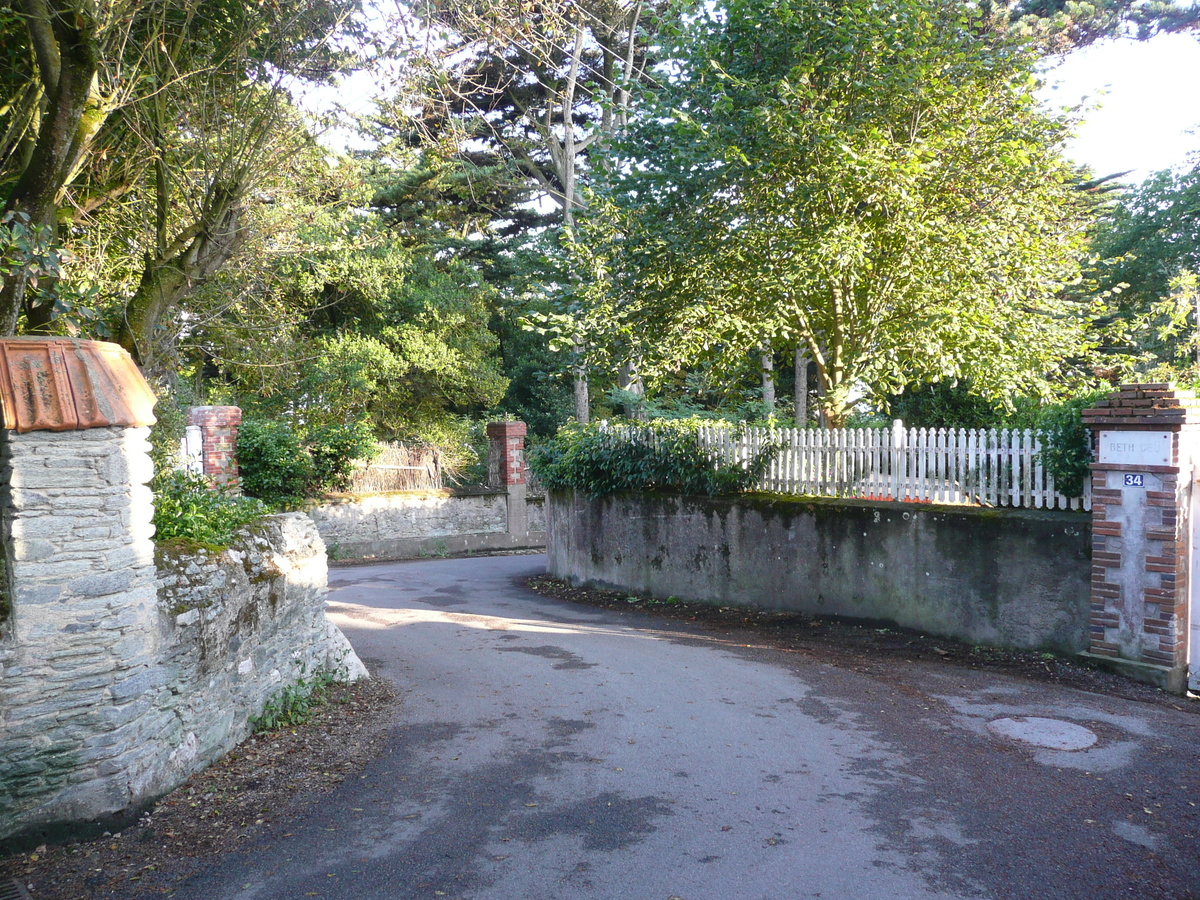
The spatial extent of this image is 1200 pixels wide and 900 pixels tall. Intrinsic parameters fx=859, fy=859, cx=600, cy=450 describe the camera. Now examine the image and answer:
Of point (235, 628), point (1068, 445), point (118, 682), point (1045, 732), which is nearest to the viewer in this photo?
point (118, 682)

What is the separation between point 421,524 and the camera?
2019 centimetres

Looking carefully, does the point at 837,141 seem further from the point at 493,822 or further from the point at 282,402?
the point at 282,402

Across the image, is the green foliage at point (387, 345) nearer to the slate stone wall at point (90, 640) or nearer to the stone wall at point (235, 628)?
the stone wall at point (235, 628)

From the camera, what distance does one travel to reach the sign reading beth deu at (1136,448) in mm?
7492

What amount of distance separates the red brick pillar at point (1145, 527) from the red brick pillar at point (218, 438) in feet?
48.5

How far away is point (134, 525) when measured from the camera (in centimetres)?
482

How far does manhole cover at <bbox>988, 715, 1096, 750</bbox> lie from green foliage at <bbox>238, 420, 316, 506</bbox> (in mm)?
14955

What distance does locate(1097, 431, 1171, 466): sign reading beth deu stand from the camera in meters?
7.49

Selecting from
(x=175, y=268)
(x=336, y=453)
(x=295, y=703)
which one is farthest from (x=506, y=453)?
(x=295, y=703)

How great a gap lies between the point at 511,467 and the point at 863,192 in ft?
41.5

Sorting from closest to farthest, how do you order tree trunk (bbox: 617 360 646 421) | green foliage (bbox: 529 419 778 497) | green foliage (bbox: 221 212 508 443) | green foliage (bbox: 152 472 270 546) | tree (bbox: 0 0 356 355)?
green foliage (bbox: 152 472 270 546)
tree (bbox: 0 0 356 355)
green foliage (bbox: 529 419 778 497)
tree trunk (bbox: 617 360 646 421)
green foliage (bbox: 221 212 508 443)

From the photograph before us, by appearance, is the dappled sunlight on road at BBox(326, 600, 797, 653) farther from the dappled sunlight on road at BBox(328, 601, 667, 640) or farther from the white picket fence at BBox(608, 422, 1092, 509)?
the white picket fence at BBox(608, 422, 1092, 509)

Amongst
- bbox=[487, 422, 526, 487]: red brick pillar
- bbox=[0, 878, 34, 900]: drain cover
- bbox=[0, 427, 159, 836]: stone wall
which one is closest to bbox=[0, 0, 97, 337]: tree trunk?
bbox=[0, 427, 159, 836]: stone wall

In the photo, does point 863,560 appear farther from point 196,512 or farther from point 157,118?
point 157,118
